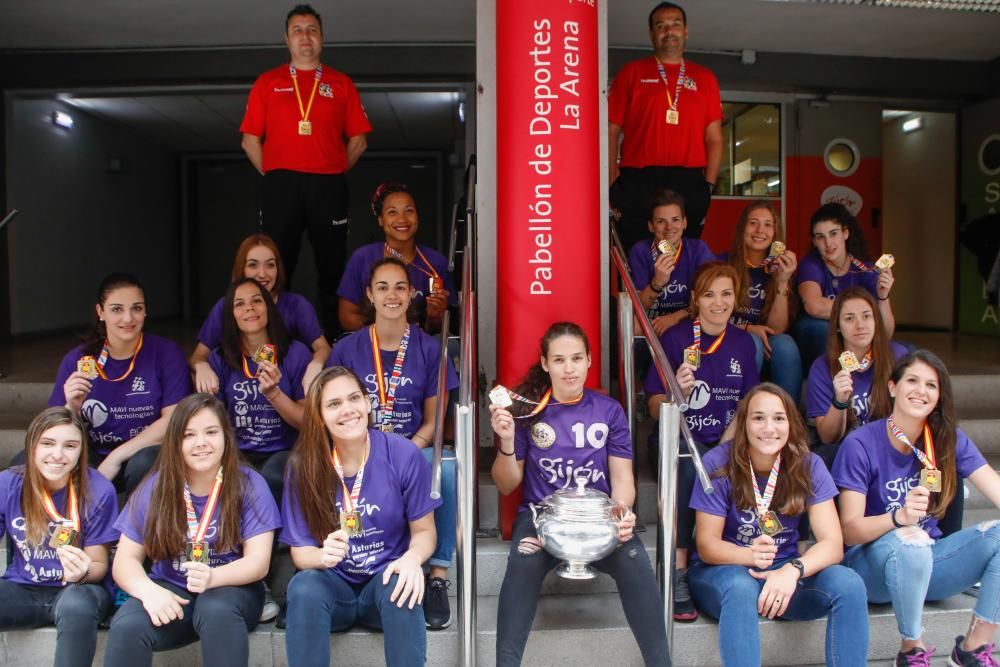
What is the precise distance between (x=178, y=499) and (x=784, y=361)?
8.45 ft

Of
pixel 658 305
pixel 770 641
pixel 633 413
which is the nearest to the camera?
pixel 770 641

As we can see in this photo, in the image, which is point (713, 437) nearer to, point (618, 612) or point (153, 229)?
point (618, 612)

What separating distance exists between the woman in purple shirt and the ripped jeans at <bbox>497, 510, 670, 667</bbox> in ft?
2.54

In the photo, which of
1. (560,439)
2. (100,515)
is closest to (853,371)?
(560,439)

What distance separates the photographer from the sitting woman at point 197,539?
243cm

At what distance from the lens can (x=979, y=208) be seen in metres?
7.70

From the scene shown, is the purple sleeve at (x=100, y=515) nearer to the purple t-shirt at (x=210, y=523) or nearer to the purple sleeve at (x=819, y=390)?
the purple t-shirt at (x=210, y=523)

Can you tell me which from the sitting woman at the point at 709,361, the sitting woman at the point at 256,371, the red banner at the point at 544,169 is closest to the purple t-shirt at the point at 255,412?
the sitting woman at the point at 256,371

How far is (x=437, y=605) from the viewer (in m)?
2.80

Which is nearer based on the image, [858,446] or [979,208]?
[858,446]

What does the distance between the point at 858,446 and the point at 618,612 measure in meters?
1.02

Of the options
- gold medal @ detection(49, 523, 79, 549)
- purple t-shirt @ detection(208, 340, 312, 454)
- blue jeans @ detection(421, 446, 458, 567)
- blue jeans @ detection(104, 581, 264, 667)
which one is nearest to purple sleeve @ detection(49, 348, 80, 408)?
purple t-shirt @ detection(208, 340, 312, 454)

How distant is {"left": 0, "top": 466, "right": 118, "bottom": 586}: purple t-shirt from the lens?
8.72 ft

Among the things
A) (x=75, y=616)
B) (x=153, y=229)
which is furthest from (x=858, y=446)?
(x=153, y=229)
